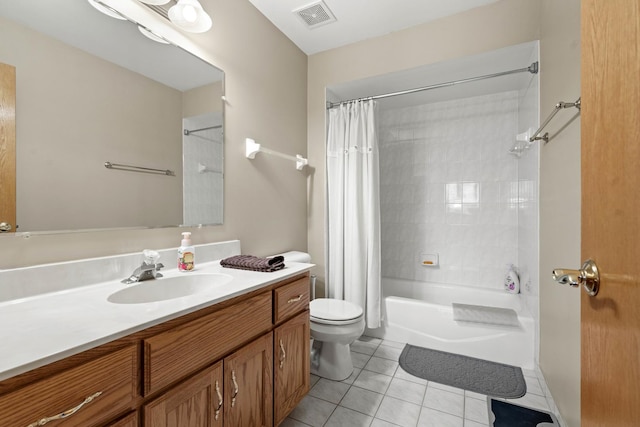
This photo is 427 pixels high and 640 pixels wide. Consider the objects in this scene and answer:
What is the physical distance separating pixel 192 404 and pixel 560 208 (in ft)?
6.17

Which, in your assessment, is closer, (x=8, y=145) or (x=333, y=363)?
(x=8, y=145)

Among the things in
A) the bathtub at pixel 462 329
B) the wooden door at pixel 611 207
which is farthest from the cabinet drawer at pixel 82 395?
the bathtub at pixel 462 329

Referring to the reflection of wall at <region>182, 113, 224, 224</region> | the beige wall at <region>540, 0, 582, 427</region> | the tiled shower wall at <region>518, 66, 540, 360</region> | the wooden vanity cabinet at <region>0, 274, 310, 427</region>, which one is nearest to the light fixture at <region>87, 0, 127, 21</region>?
the reflection of wall at <region>182, 113, 224, 224</region>

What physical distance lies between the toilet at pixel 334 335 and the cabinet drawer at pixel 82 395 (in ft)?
3.94

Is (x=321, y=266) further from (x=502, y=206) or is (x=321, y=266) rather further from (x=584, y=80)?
(x=584, y=80)

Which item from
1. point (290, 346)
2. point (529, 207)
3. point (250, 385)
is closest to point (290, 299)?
point (290, 346)

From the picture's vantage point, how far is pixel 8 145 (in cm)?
95

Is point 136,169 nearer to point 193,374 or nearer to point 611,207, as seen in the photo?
point 193,374

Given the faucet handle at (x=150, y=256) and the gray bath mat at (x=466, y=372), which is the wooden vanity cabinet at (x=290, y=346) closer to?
the faucet handle at (x=150, y=256)

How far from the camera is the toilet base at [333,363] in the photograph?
6.29ft

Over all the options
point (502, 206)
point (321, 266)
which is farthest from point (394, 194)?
point (321, 266)

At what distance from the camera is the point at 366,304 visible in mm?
2436

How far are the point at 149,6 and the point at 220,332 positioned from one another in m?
1.51

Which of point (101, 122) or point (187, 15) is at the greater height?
point (187, 15)
